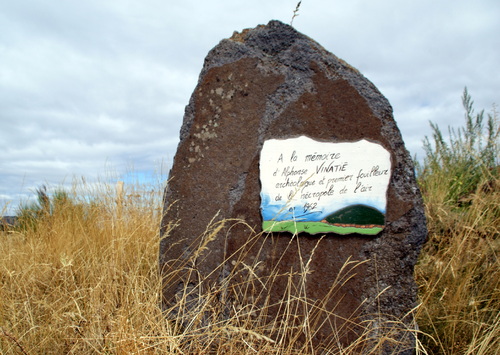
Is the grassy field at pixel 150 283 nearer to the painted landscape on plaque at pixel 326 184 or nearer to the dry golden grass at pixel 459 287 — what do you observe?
the dry golden grass at pixel 459 287

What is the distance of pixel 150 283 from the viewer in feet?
8.30

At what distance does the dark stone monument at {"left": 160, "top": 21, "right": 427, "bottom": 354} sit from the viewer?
2225mm

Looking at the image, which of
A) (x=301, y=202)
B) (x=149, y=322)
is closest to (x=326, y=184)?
(x=301, y=202)

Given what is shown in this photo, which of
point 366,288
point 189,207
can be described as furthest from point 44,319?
point 366,288

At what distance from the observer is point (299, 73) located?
2.32 metres

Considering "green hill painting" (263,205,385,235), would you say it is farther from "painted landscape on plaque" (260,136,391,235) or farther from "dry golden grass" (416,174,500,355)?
"dry golden grass" (416,174,500,355)

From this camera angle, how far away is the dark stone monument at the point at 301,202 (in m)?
2.22

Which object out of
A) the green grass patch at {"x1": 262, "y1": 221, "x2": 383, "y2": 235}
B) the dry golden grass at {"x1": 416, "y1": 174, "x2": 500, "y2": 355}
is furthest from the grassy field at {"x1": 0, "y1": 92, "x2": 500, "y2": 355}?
the green grass patch at {"x1": 262, "y1": 221, "x2": 383, "y2": 235}

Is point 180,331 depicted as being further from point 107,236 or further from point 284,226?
point 107,236

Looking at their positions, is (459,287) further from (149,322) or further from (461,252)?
(149,322)

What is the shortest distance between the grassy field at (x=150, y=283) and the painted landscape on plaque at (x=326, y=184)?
0.45 meters

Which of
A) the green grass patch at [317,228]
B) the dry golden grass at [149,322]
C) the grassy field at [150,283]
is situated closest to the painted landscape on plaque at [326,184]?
the green grass patch at [317,228]

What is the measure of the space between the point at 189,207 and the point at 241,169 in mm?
347

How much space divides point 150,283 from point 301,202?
1.01 metres
